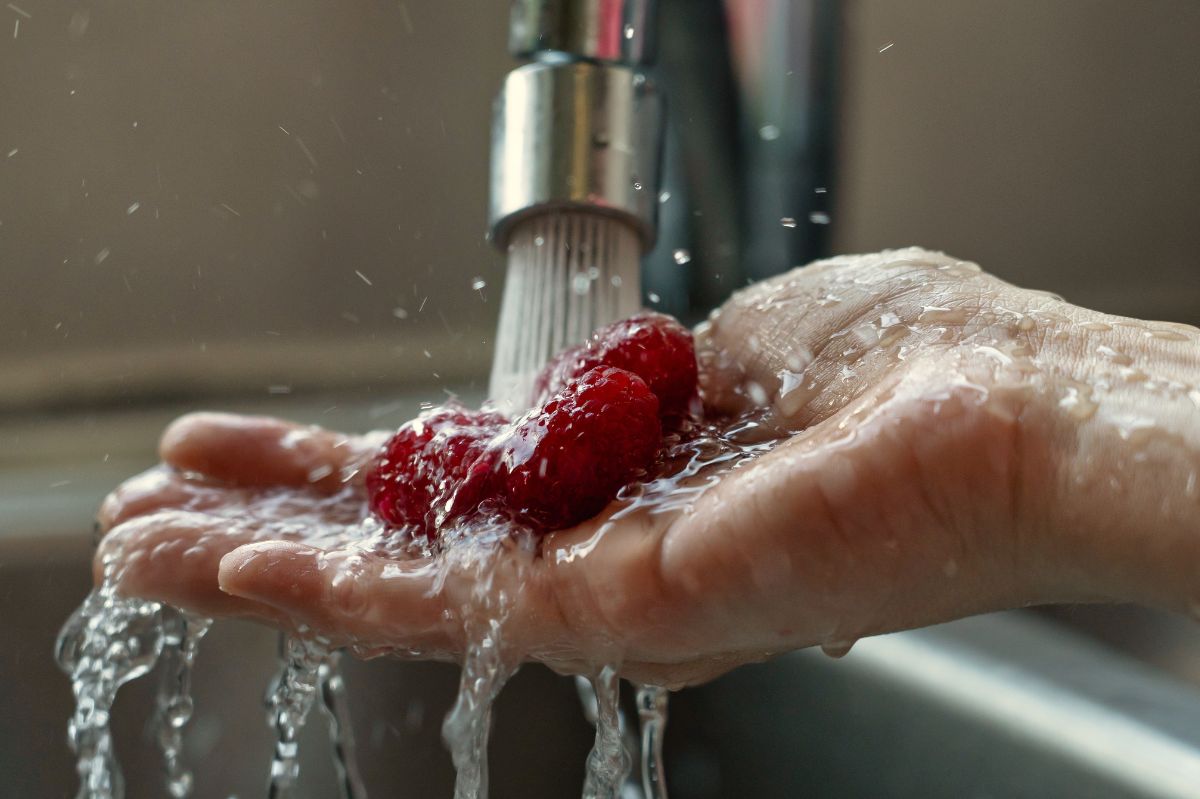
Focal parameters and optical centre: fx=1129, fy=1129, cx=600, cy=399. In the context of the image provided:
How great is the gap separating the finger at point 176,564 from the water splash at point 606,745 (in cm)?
17

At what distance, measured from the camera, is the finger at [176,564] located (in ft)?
1.86

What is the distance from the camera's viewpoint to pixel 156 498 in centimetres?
70

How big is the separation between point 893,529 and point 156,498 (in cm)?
48

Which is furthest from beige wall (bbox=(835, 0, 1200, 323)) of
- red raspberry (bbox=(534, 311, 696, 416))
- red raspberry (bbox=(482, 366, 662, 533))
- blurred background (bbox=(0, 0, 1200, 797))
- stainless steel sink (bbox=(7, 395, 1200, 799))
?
red raspberry (bbox=(482, 366, 662, 533))

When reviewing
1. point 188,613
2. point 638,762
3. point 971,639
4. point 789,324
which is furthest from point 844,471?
point 638,762

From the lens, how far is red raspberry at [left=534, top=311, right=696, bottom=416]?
594 mm

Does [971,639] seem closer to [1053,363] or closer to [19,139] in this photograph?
[1053,363]

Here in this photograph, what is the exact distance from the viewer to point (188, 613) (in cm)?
58

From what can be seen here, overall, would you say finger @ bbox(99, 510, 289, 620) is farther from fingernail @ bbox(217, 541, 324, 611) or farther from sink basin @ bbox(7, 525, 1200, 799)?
sink basin @ bbox(7, 525, 1200, 799)

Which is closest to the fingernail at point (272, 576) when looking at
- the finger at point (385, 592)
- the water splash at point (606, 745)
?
the finger at point (385, 592)

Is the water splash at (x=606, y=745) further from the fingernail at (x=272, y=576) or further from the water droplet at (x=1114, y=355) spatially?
the water droplet at (x=1114, y=355)

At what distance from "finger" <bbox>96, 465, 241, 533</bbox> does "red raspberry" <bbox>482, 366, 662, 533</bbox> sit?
268mm

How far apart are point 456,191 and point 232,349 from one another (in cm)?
35

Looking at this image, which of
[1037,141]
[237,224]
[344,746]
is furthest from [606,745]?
[237,224]
